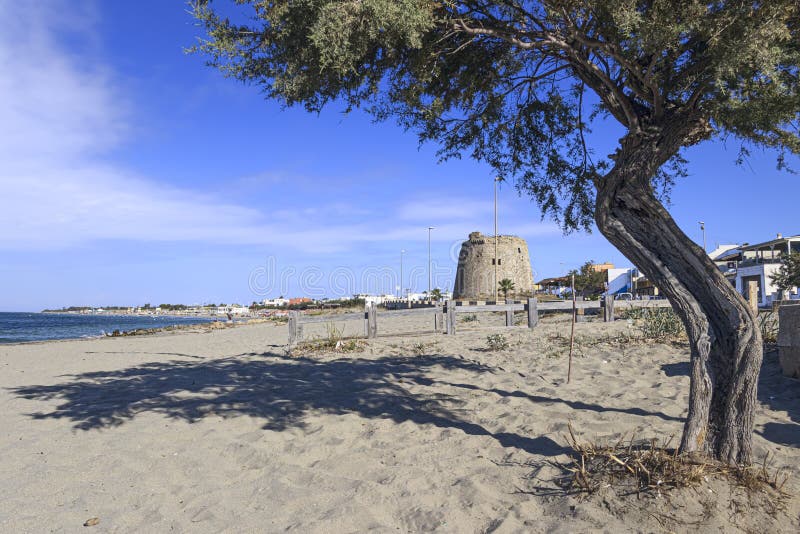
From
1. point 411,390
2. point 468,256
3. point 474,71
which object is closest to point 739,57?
point 474,71

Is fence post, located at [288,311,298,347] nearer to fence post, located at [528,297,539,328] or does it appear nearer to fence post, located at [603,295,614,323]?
fence post, located at [528,297,539,328]

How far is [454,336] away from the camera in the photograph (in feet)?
43.5

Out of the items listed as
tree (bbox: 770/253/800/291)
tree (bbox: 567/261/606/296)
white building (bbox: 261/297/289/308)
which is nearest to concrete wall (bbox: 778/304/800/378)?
tree (bbox: 770/253/800/291)

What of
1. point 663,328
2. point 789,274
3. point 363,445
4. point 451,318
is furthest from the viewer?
point 789,274

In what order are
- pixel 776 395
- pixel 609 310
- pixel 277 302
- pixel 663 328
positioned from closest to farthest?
pixel 776 395
pixel 663 328
pixel 609 310
pixel 277 302

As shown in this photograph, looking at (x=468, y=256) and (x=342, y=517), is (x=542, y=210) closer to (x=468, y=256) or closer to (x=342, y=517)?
(x=342, y=517)

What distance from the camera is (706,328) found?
13.6ft

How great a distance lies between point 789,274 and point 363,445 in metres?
33.2

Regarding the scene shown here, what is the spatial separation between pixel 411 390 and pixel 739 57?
5.73 metres

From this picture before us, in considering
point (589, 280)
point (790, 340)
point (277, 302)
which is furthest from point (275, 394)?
point (277, 302)

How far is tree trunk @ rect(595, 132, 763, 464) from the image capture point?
4031 millimetres

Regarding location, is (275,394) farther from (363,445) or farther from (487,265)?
(487,265)

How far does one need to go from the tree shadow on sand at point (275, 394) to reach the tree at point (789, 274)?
91.5ft

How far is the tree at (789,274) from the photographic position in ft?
92.3
